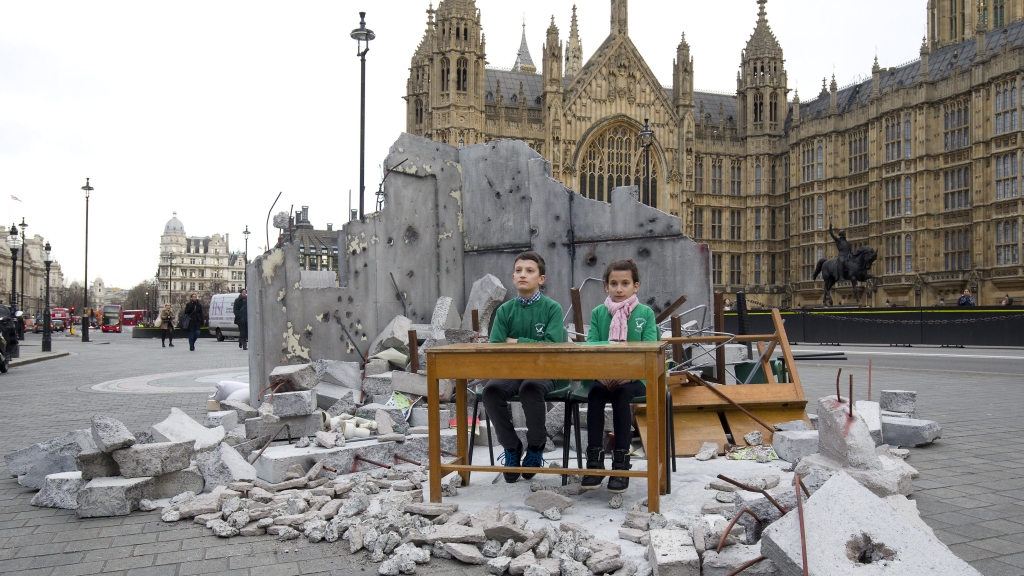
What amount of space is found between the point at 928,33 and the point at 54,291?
14900 cm

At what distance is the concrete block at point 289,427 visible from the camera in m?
6.10

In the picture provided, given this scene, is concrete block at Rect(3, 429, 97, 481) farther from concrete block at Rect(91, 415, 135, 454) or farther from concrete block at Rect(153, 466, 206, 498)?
concrete block at Rect(153, 466, 206, 498)

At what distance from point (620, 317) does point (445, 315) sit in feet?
13.7

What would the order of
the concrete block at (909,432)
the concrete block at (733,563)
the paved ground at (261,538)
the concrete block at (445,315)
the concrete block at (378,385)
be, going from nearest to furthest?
the concrete block at (733,563), the paved ground at (261,538), the concrete block at (909,432), the concrete block at (378,385), the concrete block at (445,315)

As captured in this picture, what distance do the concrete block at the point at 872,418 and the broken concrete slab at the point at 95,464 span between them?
534 cm

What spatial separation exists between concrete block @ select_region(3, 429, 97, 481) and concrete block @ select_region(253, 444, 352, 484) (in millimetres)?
1183

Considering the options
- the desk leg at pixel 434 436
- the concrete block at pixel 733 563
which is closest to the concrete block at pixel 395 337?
the desk leg at pixel 434 436

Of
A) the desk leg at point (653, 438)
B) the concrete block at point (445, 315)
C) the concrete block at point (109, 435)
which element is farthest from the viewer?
the concrete block at point (445, 315)

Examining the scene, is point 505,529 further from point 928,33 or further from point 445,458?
point 928,33

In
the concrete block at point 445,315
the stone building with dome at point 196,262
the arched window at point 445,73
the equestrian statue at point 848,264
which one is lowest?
the concrete block at point 445,315

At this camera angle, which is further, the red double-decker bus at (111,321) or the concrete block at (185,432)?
the red double-decker bus at (111,321)

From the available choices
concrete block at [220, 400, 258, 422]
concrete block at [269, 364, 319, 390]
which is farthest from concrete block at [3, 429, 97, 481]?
concrete block at [269, 364, 319, 390]

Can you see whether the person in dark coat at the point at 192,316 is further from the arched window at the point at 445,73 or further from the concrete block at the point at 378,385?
the arched window at the point at 445,73

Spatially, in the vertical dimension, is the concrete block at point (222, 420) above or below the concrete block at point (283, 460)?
above
